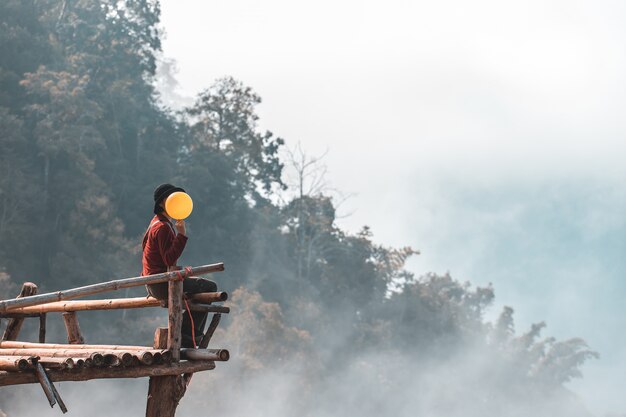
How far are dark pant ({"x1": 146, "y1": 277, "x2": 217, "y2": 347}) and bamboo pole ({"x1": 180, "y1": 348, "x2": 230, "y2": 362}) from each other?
0.12 m

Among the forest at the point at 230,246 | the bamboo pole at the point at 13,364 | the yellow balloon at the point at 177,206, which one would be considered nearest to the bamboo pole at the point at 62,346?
the bamboo pole at the point at 13,364

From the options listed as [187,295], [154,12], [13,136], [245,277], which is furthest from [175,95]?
[187,295]

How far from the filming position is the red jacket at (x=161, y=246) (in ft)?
27.4

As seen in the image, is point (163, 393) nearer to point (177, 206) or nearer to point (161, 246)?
point (161, 246)

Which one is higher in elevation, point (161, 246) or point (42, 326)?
point (161, 246)

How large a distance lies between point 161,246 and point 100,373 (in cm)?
120

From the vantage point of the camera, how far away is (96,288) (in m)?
8.11

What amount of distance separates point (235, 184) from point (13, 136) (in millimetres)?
13492

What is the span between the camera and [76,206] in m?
37.5

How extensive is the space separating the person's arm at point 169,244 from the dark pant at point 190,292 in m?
0.24

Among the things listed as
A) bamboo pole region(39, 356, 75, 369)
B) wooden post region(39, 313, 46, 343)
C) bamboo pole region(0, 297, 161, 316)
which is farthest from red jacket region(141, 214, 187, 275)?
wooden post region(39, 313, 46, 343)

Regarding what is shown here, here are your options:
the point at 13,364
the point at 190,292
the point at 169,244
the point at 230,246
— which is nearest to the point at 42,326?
the point at 190,292

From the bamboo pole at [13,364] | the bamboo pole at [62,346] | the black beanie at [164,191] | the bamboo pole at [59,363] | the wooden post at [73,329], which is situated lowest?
the bamboo pole at [13,364]

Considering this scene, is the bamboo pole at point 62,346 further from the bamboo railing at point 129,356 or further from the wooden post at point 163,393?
the wooden post at point 163,393
